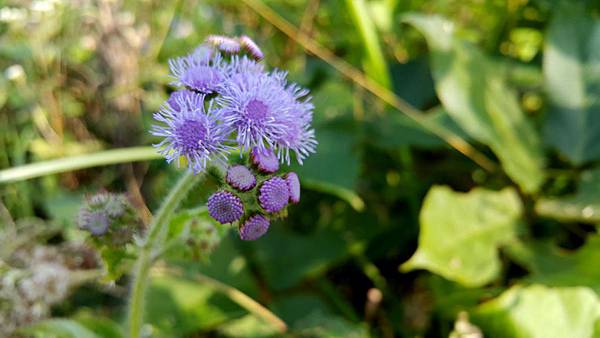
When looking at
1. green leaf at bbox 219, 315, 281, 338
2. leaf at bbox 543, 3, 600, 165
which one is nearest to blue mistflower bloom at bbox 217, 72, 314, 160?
green leaf at bbox 219, 315, 281, 338

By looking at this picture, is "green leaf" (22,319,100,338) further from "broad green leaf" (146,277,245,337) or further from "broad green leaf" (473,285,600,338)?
"broad green leaf" (473,285,600,338)

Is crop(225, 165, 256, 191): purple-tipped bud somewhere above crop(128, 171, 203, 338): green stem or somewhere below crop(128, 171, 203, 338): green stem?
above

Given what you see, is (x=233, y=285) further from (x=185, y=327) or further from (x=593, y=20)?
(x=593, y=20)

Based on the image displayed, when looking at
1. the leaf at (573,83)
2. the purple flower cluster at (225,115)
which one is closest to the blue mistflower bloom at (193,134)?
the purple flower cluster at (225,115)

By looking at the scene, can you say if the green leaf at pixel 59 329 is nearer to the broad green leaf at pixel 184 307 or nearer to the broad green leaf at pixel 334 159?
the broad green leaf at pixel 184 307

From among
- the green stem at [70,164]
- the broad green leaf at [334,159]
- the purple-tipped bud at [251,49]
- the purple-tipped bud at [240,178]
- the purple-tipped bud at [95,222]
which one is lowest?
the broad green leaf at [334,159]
